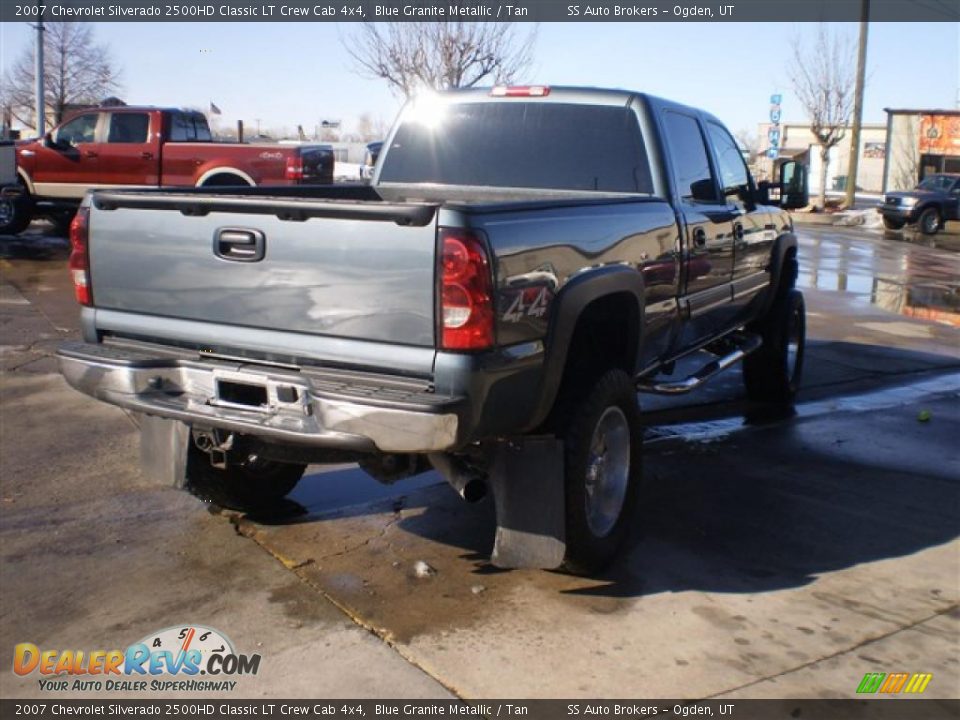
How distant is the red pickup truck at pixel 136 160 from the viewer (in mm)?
15336

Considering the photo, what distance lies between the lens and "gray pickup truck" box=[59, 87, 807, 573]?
352cm

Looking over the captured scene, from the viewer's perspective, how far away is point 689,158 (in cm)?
582

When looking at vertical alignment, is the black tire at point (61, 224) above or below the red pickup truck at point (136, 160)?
below

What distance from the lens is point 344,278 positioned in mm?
3643

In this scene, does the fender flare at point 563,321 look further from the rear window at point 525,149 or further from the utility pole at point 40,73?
the utility pole at point 40,73

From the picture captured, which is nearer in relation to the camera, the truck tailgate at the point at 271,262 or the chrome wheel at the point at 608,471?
the truck tailgate at the point at 271,262

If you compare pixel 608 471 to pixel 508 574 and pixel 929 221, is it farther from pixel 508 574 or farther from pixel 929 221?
pixel 929 221

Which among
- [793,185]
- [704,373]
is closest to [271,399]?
[704,373]

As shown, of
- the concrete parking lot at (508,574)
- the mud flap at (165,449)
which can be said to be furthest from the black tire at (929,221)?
the mud flap at (165,449)

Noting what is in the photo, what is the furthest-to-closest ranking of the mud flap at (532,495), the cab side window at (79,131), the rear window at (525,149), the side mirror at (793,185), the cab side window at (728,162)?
the cab side window at (79,131), the side mirror at (793,185), the cab side window at (728,162), the rear window at (525,149), the mud flap at (532,495)

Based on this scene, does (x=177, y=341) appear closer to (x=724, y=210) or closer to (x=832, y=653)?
(x=832, y=653)

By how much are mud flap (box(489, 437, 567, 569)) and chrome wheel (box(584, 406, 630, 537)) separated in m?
0.29

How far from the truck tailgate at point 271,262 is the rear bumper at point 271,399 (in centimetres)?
19

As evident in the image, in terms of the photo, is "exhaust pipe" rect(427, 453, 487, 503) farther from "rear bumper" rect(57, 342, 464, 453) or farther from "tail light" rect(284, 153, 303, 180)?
"tail light" rect(284, 153, 303, 180)
